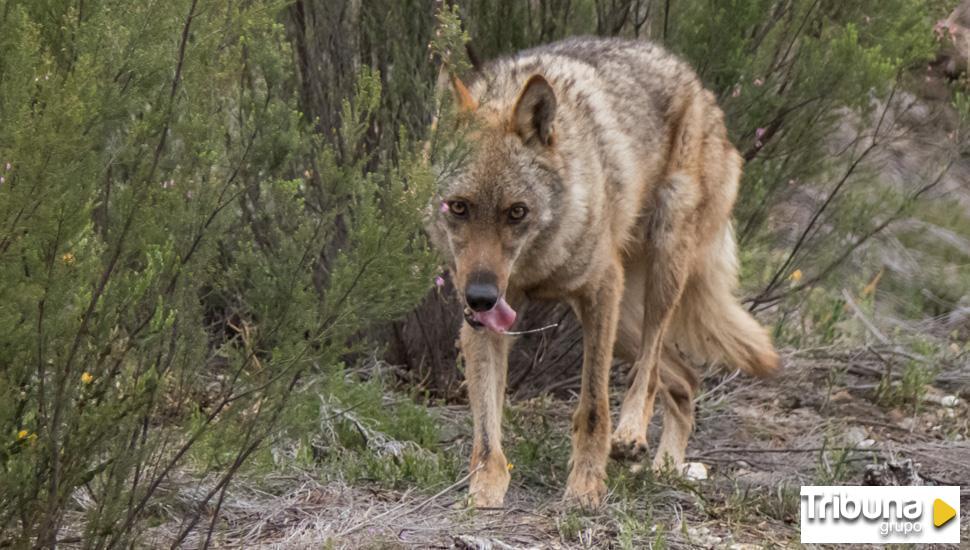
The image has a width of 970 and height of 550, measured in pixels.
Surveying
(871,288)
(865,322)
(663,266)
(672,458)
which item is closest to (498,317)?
(672,458)

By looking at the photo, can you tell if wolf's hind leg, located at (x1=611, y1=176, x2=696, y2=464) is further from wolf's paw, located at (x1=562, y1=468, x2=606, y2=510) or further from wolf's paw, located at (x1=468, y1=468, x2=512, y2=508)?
wolf's paw, located at (x1=468, y1=468, x2=512, y2=508)

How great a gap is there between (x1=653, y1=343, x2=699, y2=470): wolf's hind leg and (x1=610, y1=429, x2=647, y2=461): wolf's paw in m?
0.35

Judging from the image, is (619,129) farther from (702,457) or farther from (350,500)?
(350,500)

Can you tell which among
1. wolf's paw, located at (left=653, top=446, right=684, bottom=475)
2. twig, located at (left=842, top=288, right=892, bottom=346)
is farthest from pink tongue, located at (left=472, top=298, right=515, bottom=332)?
twig, located at (left=842, top=288, right=892, bottom=346)

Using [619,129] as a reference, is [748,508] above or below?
below

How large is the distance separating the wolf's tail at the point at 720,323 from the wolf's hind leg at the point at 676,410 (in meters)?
0.15

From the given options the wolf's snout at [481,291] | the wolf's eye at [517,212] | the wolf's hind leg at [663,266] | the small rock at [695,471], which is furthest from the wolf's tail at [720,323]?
the wolf's snout at [481,291]

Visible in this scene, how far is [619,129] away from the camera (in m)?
5.73

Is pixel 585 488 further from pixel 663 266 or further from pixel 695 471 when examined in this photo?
pixel 663 266

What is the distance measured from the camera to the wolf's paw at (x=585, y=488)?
5020 millimetres

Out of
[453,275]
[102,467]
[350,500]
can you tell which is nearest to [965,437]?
[453,275]

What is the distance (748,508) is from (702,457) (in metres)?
1.08

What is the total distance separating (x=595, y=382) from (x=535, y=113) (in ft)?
3.74

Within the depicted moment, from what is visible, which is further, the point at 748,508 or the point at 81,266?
the point at 748,508
